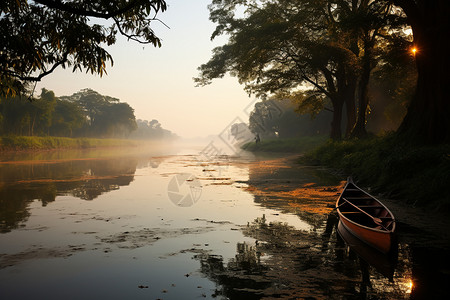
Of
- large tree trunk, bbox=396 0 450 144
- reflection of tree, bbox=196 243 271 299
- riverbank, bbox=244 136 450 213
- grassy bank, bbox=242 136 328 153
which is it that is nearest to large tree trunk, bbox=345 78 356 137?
riverbank, bbox=244 136 450 213

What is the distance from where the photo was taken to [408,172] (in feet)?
41.3

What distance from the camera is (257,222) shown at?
360 inches

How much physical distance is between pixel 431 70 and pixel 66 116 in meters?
88.2

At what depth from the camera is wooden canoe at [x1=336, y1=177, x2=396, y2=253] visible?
19.1ft

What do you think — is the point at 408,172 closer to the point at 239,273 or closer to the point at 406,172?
the point at 406,172

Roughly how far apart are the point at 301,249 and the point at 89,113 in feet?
386

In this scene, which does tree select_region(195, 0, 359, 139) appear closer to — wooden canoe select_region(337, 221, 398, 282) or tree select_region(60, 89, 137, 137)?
wooden canoe select_region(337, 221, 398, 282)

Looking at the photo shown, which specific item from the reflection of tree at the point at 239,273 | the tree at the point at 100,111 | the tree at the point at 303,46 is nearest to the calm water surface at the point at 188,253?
the reflection of tree at the point at 239,273

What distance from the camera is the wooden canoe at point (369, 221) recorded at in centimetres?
583

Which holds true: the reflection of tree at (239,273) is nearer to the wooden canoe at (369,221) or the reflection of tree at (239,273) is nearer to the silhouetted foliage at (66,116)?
the wooden canoe at (369,221)

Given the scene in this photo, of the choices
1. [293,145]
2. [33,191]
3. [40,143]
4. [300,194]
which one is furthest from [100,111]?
[300,194]

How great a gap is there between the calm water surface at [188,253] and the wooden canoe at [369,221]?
1.16 feet

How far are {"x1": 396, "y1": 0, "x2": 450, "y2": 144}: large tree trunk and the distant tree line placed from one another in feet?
58.0

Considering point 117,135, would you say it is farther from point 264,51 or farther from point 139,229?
point 139,229
